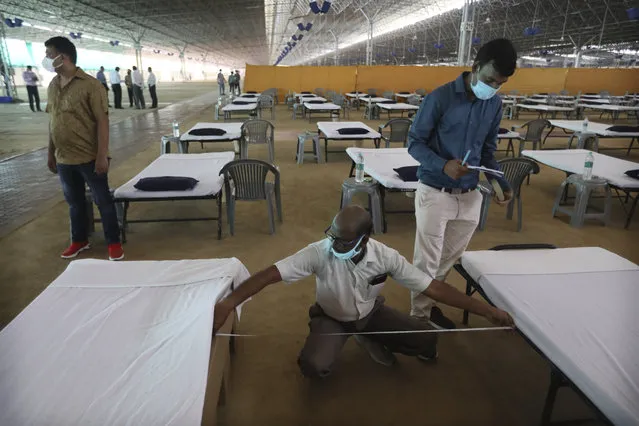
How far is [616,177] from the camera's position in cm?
458

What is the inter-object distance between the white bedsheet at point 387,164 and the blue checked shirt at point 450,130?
171 centimetres

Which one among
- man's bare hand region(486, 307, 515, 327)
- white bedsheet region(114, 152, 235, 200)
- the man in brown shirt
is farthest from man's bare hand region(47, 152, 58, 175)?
man's bare hand region(486, 307, 515, 327)

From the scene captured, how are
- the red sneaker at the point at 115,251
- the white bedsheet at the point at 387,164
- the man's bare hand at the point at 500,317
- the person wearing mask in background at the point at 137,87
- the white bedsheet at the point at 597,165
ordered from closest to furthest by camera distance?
1. the man's bare hand at the point at 500,317
2. the red sneaker at the point at 115,251
3. the white bedsheet at the point at 387,164
4. the white bedsheet at the point at 597,165
5. the person wearing mask in background at the point at 137,87

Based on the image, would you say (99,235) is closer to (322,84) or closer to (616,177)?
(616,177)

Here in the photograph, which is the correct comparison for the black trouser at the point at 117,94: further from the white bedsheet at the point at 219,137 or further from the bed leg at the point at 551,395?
the bed leg at the point at 551,395

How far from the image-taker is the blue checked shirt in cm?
224

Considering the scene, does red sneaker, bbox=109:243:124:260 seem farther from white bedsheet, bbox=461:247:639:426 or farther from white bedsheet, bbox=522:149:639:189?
white bedsheet, bbox=522:149:639:189

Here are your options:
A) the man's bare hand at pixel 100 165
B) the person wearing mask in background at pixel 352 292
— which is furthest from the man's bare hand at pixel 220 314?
the man's bare hand at pixel 100 165

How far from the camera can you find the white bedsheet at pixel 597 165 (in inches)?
175

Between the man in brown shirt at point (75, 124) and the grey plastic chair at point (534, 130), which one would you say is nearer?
the man in brown shirt at point (75, 124)

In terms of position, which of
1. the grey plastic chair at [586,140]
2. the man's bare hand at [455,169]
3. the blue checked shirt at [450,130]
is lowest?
the grey plastic chair at [586,140]

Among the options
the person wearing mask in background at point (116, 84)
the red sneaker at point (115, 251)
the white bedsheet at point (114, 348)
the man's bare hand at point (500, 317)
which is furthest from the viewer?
the person wearing mask in background at point (116, 84)

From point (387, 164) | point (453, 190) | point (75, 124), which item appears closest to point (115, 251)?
point (75, 124)

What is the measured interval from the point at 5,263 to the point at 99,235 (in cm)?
84
